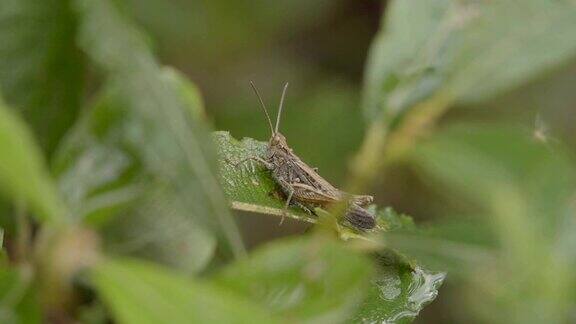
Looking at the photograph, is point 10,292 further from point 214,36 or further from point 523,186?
point 214,36

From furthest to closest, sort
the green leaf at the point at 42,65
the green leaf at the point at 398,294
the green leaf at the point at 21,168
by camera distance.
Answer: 1. the green leaf at the point at 398,294
2. the green leaf at the point at 42,65
3. the green leaf at the point at 21,168

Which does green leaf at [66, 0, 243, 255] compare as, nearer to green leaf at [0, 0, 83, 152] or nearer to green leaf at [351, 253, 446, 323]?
green leaf at [0, 0, 83, 152]

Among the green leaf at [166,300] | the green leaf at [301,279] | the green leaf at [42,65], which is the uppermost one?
the green leaf at [42,65]

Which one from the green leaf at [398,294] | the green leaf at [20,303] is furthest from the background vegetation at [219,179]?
the green leaf at [398,294]

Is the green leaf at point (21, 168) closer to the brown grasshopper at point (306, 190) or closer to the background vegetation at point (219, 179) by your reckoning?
the background vegetation at point (219, 179)

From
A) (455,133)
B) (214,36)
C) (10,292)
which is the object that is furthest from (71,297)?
(214,36)

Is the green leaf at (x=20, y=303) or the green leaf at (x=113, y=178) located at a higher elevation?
the green leaf at (x=113, y=178)
